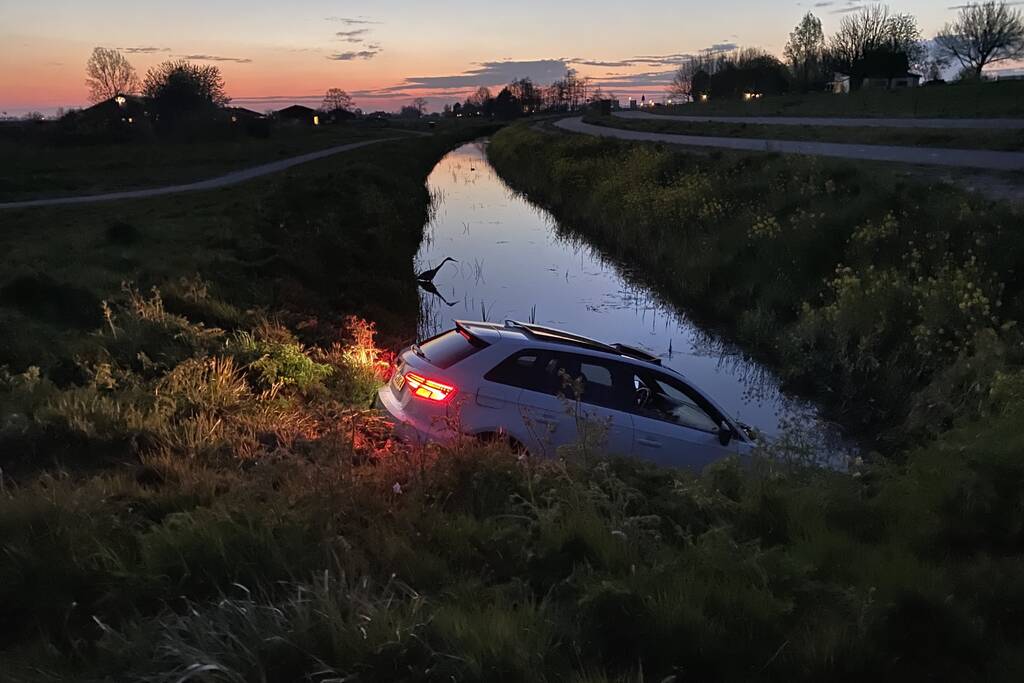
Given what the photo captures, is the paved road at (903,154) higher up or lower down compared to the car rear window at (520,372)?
higher up

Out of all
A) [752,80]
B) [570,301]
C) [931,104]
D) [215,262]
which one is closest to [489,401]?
[215,262]

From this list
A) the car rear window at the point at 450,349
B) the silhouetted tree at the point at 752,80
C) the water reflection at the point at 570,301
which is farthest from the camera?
the silhouetted tree at the point at 752,80

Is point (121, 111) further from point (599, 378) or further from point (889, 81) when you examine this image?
point (889, 81)

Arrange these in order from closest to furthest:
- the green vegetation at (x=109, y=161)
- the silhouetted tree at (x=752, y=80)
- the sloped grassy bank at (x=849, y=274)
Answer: the sloped grassy bank at (x=849, y=274), the green vegetation at (x=109, y=161), the silhouetted tree at (x=752, y=80)

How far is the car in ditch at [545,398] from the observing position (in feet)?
22.4

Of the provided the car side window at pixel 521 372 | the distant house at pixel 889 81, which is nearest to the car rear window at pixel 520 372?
the car side window at pixel 521 372

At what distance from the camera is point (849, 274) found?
43.5 ft

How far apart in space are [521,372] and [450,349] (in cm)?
79

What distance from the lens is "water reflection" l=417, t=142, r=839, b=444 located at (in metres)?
12.1

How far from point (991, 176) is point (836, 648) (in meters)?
16.5

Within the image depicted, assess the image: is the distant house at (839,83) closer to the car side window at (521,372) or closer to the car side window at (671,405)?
the car side window at (671,405)

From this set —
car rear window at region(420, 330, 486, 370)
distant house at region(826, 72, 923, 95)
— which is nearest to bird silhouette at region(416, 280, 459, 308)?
car rear window at region(420, 330, 486, 370)

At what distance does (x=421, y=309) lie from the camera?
57.2 ft

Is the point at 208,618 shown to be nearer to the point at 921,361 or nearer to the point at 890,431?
the point at 890,431
